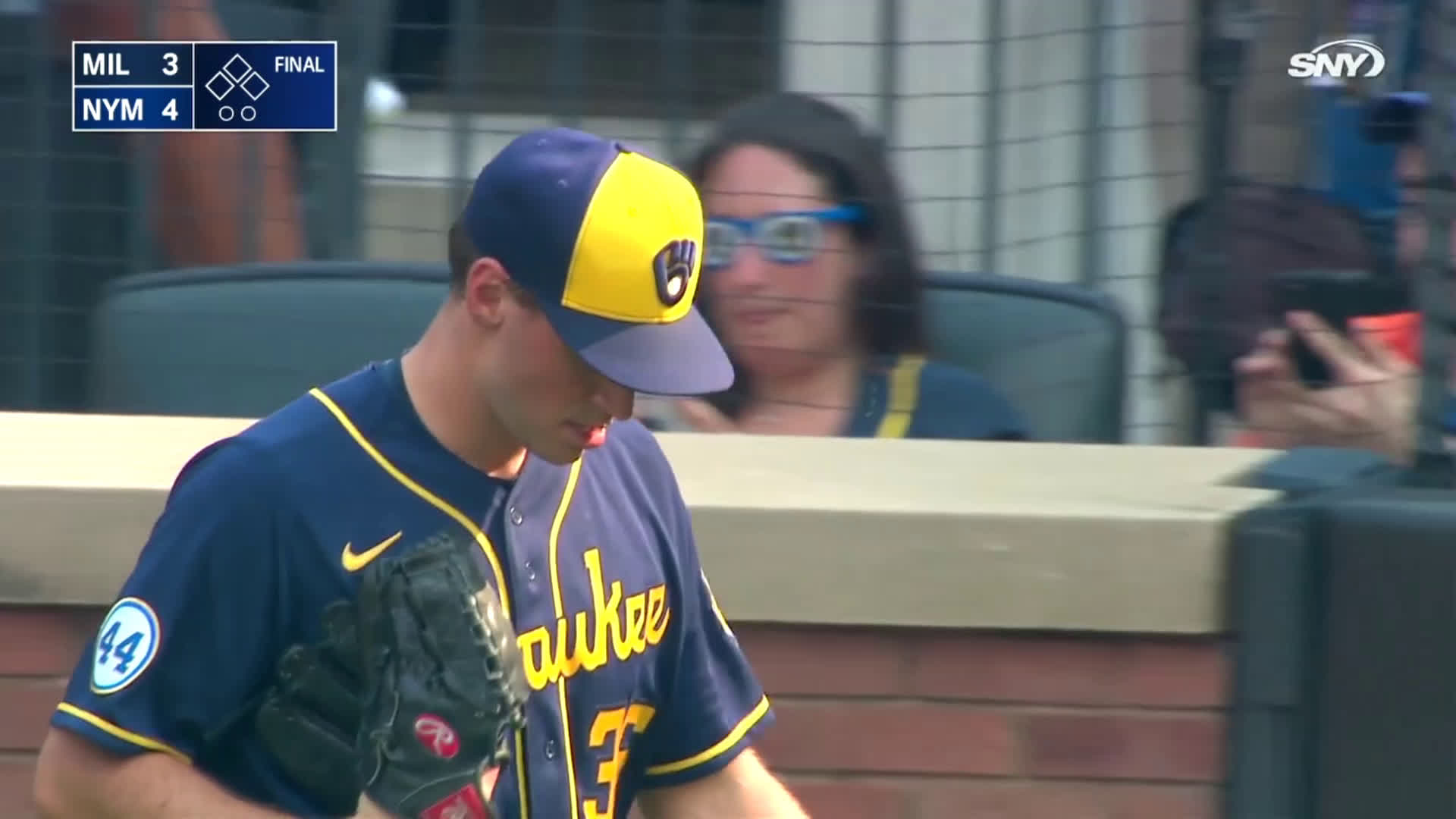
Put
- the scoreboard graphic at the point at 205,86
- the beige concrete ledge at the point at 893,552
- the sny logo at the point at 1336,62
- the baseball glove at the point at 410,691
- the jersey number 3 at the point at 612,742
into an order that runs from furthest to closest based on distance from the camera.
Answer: the scoreboard graphic at the point at 205,86, the sny logo at the point at 1336,62, the beige concrete ledge at the point at 893,552, the jersey number 3 at the point at 612,742, the baseball glove at the point at 410,691

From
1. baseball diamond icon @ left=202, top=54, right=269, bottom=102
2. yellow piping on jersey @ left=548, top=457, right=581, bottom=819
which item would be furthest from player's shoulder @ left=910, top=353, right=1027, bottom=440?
yellow piping on jersey @ left=548, top=457, right=581, bottom=819

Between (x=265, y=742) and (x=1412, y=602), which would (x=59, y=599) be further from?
(x=1412, y=602)

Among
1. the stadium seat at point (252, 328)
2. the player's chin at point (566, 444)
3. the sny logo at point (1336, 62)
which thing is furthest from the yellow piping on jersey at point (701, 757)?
the sny logo at point (1336, 62)

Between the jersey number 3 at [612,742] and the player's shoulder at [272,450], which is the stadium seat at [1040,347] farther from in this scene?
the player's shoulder at [272,450]

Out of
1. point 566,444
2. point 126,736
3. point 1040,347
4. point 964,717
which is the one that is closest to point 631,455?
point 566,444

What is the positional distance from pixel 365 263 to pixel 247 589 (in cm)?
163

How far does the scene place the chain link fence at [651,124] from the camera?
3.66 m

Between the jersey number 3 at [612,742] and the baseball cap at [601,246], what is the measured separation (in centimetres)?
39

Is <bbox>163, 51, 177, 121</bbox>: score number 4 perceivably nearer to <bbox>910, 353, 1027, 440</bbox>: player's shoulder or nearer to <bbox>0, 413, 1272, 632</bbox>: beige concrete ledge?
<bbox>0, 413, 1272, 632</bbox>: beige concrete ledge

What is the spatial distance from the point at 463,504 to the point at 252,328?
60.7 inches

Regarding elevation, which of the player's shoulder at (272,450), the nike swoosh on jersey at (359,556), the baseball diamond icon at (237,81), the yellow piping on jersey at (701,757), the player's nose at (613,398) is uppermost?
the baseball diamond icon at (237,81)

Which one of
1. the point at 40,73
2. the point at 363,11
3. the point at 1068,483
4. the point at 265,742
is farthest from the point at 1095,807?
the point at 40,73

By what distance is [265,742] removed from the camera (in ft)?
7.66

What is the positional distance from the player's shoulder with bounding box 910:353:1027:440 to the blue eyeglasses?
10.5 inches
